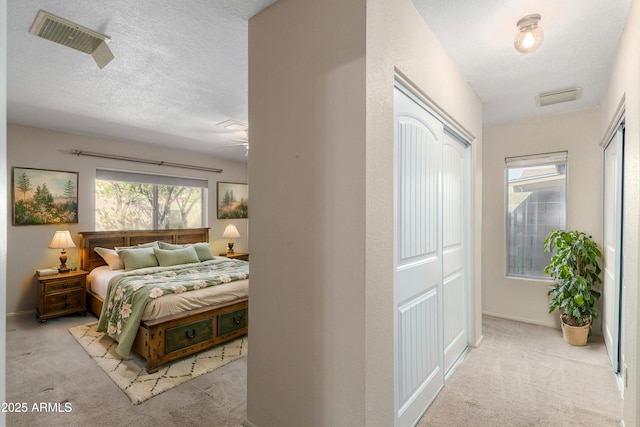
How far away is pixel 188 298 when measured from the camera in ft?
9.56

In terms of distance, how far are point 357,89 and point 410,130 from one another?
0.59 metres

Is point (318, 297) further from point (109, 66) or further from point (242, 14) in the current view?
point (109, 66)

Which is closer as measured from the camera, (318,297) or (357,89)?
(357,89)

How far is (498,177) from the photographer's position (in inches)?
154

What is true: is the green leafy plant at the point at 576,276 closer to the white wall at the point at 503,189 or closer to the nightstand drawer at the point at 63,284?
the white wall at the point at 503,189

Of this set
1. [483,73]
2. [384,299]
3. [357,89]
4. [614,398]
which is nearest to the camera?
[357,89]

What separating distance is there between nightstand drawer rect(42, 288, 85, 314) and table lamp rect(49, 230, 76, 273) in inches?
12.8

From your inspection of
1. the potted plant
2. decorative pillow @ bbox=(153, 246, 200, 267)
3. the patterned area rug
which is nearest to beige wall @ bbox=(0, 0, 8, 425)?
the patterned area rug

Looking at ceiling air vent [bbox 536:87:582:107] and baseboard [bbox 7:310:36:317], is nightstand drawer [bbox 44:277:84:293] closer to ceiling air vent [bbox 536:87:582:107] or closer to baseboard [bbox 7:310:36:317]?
baseboard [bbox 7:310:36:317]

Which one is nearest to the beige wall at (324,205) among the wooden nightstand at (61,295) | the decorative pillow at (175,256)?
the decorative pillow at (175,256)

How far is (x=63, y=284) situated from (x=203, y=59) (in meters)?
3.55

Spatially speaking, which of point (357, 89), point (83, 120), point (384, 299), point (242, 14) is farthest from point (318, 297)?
point (83, 120)

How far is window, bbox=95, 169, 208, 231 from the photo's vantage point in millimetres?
4637

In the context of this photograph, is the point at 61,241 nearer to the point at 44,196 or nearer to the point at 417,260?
the point at 44,196
